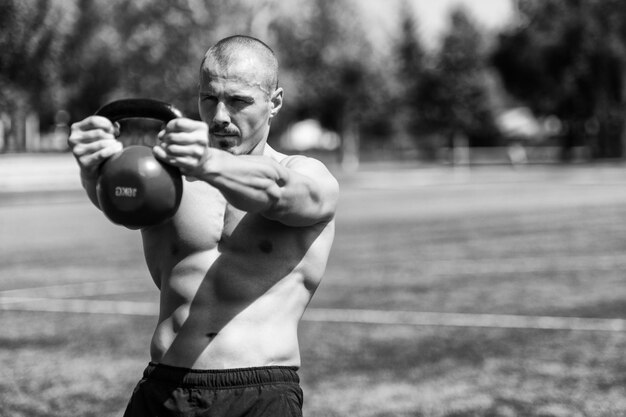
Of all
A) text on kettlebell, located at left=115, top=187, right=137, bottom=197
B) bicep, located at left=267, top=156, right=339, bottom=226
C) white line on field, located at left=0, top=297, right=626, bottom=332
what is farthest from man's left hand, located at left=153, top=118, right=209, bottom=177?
white line on field, located at left=0, top=297, right=626, bottom=332

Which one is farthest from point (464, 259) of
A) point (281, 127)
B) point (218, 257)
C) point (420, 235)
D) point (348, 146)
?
point (348, 146)

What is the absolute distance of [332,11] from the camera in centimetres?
6156

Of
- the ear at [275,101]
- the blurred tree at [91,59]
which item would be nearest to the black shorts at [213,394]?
the ear at [275,101]

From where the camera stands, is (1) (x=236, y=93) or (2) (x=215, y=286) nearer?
(1) (x=236, y=93)

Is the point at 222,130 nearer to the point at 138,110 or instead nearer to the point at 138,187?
the point at 138,110

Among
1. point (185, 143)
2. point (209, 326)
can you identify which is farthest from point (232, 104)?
point (209, 326)

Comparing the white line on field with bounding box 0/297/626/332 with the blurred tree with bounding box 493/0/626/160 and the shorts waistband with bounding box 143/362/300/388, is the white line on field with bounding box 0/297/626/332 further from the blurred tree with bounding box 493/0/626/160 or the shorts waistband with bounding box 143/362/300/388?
the blurred tree with bounding box 493/0/626/160

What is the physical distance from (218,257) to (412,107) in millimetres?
71994

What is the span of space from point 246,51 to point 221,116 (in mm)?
234

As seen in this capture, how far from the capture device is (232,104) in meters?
3.01

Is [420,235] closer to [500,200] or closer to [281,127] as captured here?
[500,200]

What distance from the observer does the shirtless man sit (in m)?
3.03

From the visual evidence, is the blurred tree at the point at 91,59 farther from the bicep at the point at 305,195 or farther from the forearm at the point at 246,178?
the forearm at the point at 246,178

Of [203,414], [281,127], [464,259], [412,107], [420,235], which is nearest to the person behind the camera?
[203,414]
